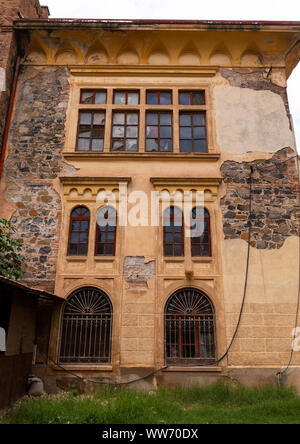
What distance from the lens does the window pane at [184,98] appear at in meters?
11.8

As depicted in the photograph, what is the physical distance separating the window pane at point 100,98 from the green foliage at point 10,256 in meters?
4.96

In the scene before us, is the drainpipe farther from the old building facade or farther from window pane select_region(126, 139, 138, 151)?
window pane select_region(126, 139, 138, 151)

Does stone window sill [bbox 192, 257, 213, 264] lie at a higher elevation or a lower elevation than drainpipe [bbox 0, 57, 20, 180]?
lower

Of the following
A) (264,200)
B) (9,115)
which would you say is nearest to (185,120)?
(264,200)

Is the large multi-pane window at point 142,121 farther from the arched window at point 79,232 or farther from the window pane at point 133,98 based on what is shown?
the arched window at point 79,232

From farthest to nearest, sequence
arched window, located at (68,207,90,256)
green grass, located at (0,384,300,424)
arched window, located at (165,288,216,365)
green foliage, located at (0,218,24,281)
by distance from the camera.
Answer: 1. arched window, located at (68,207,90,256)
2. arched window, located at (165,288,216,365)
3. green foliage, located at (0,218,24,281)
4. green grass, located at (0,384,300,424)

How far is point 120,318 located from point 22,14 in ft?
34.6

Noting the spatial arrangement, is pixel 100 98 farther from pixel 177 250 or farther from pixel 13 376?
pixel 13 376

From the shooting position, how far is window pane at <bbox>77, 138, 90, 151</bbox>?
447 inches

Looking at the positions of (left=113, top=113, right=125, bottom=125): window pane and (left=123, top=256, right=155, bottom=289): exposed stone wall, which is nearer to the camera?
(left=123, top=256, right=155, bottom=289): exposed stone wall

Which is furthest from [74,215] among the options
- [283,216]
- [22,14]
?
[22,14]

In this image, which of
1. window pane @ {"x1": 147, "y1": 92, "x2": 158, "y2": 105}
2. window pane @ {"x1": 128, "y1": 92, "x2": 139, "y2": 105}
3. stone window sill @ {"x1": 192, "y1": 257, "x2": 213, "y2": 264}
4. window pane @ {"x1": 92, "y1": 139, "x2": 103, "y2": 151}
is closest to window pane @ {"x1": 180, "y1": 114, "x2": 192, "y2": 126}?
window pane @ {"x1": 147, "y1": 92, "x2": 158, "y2": 105}

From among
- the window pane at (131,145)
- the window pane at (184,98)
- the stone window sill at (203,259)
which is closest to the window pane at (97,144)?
the window pane at (131,145)

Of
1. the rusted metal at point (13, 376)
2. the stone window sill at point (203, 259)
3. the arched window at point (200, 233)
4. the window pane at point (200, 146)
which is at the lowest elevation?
the rusted metal at point (13, 376)
